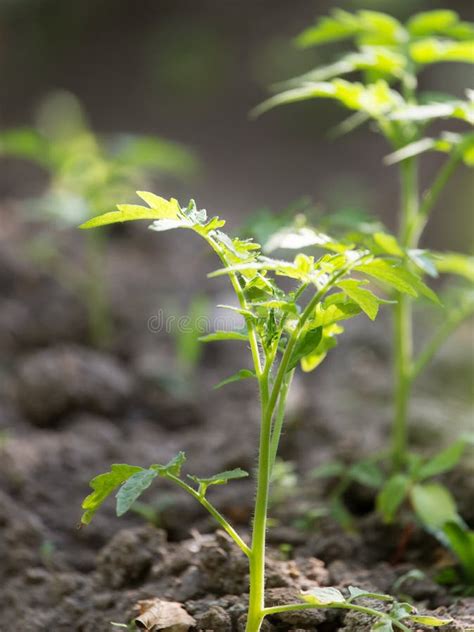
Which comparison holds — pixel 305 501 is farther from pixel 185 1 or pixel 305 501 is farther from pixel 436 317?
pixel 185 1

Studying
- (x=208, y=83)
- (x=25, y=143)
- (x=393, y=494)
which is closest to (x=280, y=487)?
(x=393, y=494)

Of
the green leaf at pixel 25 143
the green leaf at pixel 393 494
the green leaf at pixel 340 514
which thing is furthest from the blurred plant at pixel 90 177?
the green leaf at pixel 393 494

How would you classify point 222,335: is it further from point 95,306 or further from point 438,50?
point 95,306

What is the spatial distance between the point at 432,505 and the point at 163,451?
87 centimetres

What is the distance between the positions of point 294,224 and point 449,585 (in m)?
0.85

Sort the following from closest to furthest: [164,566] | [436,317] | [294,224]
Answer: [164,566]
[294,224]
[436,317]

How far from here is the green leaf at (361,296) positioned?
120 centimetres

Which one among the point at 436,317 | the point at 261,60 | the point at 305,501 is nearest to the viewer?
the point at 305,501

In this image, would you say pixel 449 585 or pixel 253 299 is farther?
pixel 449 585

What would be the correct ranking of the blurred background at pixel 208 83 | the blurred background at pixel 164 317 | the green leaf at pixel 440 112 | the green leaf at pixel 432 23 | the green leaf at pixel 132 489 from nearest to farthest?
1. the green leaf at pixel 132 489
2. the green leaf at pixel 440 112
3. the green leaf at pixel 432 23
4. the blurred background at pixel 164 317
5. the blurred background at pixel 208 83

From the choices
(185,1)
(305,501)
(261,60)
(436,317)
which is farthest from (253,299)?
(185,1)

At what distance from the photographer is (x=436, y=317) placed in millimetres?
3297

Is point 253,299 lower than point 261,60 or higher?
lower

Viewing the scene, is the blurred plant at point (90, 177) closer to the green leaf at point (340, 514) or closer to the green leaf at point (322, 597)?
the green leaf at point (340, 514)
